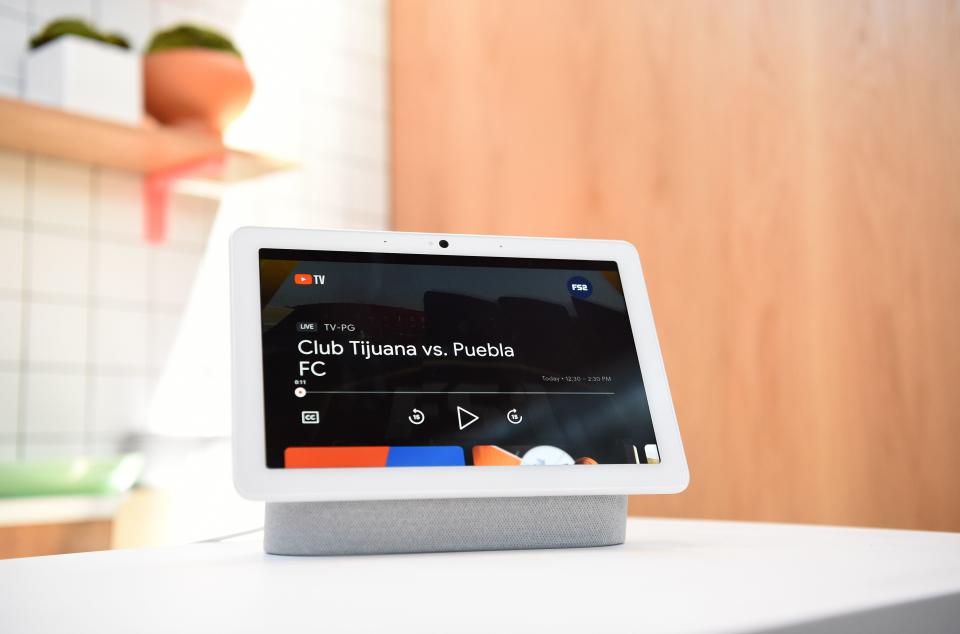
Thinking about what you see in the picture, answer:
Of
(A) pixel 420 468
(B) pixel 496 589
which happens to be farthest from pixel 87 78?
(B) pixel 496 589

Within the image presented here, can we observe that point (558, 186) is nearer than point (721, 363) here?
No

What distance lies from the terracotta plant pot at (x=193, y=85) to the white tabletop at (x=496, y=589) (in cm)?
127

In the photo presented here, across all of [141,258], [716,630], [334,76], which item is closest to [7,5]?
[141,258]

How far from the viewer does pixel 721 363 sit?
5.45ft

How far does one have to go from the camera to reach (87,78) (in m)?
1.54

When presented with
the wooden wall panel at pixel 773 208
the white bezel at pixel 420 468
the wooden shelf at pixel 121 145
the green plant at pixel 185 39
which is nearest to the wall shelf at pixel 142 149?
the wooden shelf at pixel 121 145

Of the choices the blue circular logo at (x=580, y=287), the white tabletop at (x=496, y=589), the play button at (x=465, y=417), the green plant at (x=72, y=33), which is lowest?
the white tabletop at (x=496, y=589)

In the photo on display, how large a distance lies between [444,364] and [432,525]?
107 millimetres

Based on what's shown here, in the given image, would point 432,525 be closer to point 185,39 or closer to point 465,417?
point 465,417

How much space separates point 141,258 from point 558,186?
870mm

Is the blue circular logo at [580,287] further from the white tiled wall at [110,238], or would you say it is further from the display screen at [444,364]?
the white tiled wall at [110,238]

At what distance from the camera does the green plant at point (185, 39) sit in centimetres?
169

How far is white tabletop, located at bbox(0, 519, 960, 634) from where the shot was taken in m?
0.34

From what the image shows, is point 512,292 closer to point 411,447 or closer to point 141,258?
point 411,447
